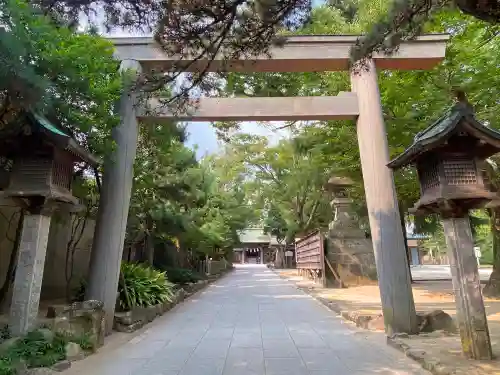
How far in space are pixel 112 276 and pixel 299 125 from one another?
11221 mm

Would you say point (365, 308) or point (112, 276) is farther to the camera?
point (365, 308)

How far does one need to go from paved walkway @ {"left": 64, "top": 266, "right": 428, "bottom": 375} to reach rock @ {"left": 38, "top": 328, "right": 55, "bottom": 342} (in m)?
0.48

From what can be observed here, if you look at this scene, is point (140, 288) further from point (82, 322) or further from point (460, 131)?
point (460, 131)

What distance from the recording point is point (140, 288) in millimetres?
8656

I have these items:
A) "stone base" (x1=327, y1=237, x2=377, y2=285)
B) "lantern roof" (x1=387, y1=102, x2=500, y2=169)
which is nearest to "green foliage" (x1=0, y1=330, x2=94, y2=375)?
"lantern roof" (x1=387, y1=102, x2=500, y2=169)

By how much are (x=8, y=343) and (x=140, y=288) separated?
430cm

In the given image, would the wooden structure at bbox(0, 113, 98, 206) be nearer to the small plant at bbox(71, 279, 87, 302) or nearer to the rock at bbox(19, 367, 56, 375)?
the rock at bbox(19, 367, 56, 375)

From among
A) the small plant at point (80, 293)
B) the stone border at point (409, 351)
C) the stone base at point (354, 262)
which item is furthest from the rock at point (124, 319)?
the stone base at point (354, 262)

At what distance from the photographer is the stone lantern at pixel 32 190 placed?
4805 millimetres

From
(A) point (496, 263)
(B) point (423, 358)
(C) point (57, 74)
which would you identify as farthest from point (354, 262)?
(C) point (57, 74)

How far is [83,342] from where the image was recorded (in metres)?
5.24

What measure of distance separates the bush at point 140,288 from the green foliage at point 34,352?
10.3 feet

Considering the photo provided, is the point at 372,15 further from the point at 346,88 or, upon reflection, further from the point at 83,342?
the point at 83,342

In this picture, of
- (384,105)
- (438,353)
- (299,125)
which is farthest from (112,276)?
(299,125)
